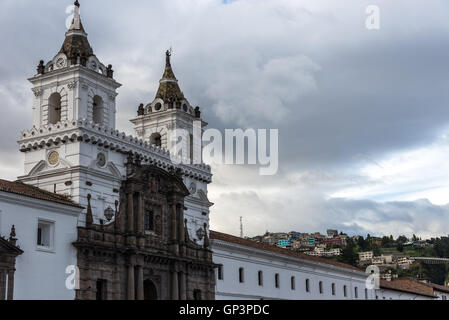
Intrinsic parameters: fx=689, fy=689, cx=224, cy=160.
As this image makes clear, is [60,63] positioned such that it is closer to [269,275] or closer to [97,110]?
[97,110]

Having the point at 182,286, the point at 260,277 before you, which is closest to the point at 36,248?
the point at 182,286

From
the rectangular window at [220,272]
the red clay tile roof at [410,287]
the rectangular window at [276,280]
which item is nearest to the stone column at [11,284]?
the rectangular window at [220,272]

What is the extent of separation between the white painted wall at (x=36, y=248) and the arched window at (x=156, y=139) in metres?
14.0

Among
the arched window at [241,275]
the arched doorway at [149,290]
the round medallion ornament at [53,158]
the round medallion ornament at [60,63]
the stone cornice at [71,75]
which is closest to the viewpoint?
the round medallion ornament at [53,158]

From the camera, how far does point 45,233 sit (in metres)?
36.8

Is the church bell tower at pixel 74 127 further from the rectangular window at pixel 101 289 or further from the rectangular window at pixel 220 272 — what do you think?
the rectangular window at pixel 220 272

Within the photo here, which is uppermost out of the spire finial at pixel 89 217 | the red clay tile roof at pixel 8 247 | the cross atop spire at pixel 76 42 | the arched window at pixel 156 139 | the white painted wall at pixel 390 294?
the cross atop spire at pixel 76 42

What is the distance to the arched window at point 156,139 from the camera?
5088 centimetres

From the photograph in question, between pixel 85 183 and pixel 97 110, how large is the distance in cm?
599

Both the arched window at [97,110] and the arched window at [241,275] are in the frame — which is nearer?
the arched window at [97,110]

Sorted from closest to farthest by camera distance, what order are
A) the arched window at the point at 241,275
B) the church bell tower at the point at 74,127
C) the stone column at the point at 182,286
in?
the church bell tower at the point at 74,127, the stone column at the point at 182,286, the arched window at the point at 241,275

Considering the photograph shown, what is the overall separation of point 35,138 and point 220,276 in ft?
59.3
